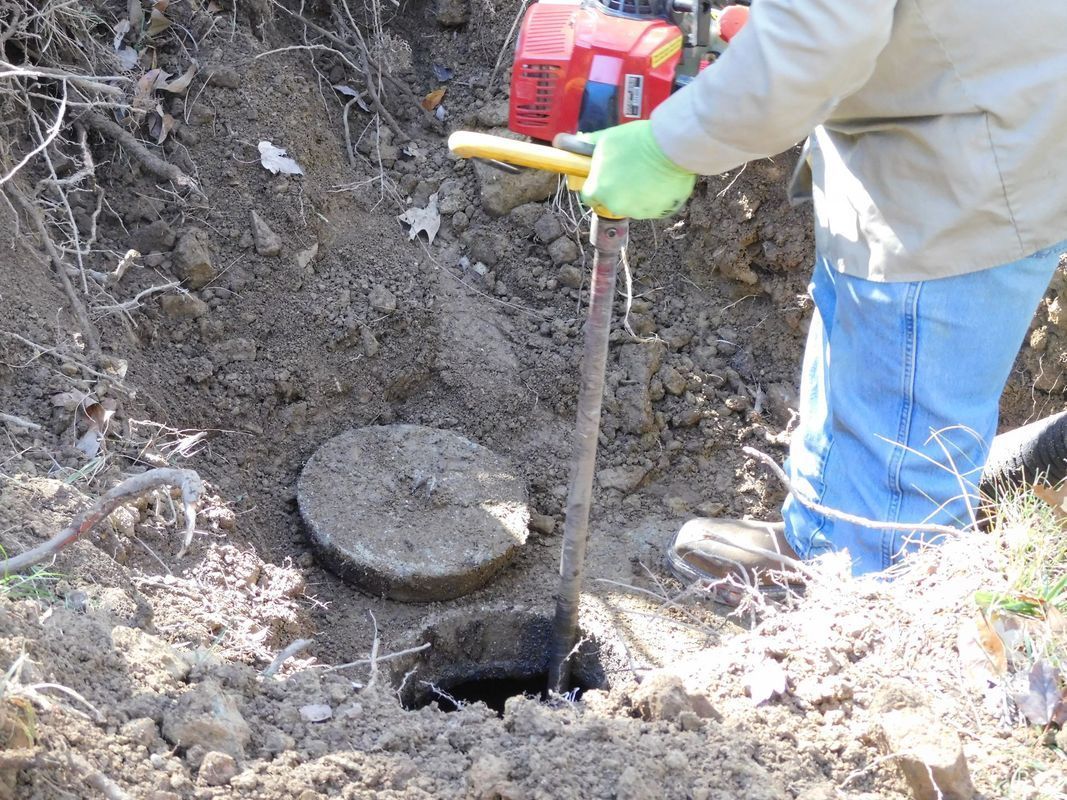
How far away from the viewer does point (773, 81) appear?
1849 mm

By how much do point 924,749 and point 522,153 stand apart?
1226 mm

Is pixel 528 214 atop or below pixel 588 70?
below

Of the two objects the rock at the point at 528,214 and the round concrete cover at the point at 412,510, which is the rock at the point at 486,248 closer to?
the rock at the point at 528,214

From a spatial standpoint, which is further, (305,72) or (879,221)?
(305,72)

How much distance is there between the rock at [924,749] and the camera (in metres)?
1.53

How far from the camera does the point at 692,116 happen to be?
6.42 feet

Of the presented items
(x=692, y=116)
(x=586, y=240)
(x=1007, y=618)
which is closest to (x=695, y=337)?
(x=586, y=240)

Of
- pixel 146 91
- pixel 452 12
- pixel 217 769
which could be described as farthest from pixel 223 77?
pixel 217 769

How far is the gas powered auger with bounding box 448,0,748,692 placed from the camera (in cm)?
211

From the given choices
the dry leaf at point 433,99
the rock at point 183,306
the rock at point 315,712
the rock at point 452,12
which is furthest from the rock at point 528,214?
the rock at point 315,712

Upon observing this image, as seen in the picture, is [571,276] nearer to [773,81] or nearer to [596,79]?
[596,79]

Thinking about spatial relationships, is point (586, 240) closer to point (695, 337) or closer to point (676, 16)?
point (695, 337)

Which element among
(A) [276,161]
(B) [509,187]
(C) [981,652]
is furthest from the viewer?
(B) [509,187]

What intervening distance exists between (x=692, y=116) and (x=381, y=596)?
68.2 inches
